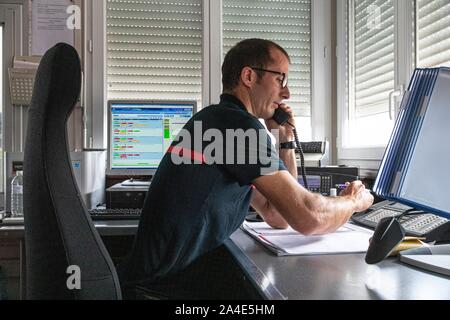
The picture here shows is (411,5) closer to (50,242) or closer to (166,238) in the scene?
(166,238)

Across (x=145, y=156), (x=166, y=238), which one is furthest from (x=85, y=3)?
(x=166, y=238)

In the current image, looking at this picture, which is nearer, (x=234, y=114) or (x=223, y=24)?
(x=234, y=114)

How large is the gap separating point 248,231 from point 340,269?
48cm

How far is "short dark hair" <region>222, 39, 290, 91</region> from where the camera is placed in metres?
1.36

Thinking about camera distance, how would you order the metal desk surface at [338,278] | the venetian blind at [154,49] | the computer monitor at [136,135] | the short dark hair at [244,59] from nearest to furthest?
the metal desk surface at [338,278]
the short dark hair at [244,59]
the computer monitor at [136,135]
the venetian blind at [154,49]

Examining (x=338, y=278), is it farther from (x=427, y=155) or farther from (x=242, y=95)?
(x=242, y=95)

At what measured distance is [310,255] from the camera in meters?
0.98

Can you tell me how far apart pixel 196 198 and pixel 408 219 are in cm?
64

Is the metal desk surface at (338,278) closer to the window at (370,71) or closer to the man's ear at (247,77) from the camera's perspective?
the man's ear at (247,77)

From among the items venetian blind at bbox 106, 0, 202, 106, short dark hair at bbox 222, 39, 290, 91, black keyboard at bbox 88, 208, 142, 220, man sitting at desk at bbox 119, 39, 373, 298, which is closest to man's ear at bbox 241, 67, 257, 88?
short dark hair at bbox 222, 39, 290, 91

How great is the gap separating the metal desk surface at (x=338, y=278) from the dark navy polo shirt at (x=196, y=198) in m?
Answer: 0.16

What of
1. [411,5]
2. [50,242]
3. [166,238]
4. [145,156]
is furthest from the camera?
[145,156]

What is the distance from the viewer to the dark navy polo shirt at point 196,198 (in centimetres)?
110

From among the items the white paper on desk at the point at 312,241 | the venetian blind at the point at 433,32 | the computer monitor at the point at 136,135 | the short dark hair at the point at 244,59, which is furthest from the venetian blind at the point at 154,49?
the white paper on desk at the point at 312,241
